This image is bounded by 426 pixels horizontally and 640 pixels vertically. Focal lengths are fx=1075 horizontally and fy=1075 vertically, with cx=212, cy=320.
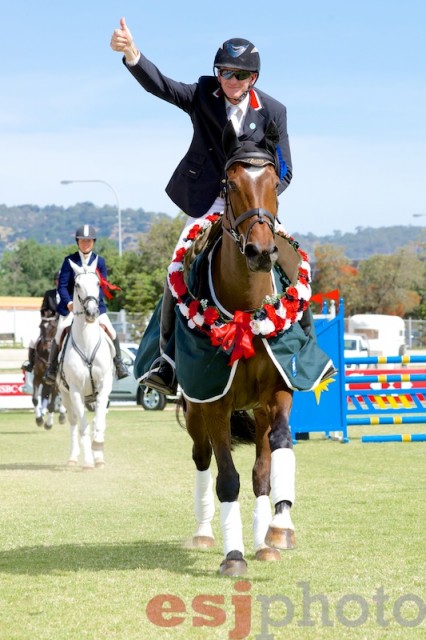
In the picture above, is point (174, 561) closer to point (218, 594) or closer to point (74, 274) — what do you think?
point (218, 594)

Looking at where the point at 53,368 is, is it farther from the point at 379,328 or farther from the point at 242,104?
the point at 379,328

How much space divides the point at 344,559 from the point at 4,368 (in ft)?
128

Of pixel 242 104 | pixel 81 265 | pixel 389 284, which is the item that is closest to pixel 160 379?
pixel 242 104

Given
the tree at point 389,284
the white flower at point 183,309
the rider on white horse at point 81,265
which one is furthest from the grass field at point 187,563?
the tree at point 389,284

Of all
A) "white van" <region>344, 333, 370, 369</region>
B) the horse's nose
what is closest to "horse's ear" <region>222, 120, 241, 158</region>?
the horse's nose

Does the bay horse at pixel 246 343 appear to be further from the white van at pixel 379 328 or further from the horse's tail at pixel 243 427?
the white van at pixel 379 328

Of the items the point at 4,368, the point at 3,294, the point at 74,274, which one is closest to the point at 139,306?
the point at 4,368

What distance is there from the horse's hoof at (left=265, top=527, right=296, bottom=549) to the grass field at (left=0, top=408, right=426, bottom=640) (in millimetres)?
177

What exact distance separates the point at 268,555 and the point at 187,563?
577mm

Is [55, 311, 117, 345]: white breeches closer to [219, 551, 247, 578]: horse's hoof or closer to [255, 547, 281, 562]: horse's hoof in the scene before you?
[255, 547, 281, 562]: horse's hoof

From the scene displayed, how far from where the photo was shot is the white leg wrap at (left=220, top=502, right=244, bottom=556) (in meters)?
7.04

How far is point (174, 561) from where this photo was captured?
764 centimetres

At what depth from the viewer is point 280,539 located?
22.8 ft

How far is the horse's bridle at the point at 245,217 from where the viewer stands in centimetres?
641
